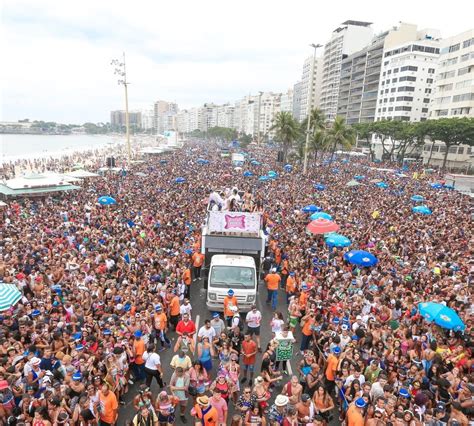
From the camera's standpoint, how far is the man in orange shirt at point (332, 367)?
7.60m

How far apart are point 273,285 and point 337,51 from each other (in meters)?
124

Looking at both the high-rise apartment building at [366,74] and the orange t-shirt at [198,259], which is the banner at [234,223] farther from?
the high-rise apartment building at [366,74]

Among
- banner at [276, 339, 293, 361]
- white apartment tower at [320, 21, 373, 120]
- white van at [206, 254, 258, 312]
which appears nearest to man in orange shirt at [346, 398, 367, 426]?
banner at [276, 339, 293, 361]

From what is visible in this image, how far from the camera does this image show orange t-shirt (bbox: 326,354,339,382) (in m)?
7.59

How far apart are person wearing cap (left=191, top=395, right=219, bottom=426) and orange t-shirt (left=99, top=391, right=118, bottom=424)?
1503 mm

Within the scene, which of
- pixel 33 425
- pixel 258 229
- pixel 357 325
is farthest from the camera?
pixel 258 229

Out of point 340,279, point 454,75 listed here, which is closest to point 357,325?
point 340,279

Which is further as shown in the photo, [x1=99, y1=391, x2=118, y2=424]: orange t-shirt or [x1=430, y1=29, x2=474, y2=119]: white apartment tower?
[x1=430, y1=29, x2=474, y2=119]: white apartment tower

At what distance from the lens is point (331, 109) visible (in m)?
123

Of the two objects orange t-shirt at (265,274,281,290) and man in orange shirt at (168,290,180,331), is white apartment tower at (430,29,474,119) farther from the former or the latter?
man in orange shirt at (168,290,180,331)

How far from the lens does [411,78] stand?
8125 centimetres

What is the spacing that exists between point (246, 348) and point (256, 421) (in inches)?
91.7

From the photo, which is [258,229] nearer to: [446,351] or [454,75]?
[446,351]

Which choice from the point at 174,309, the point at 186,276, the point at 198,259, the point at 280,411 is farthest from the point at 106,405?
the point at 198,259
